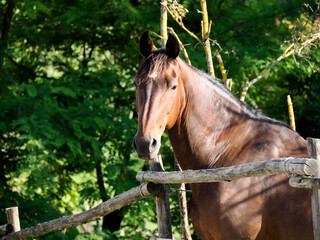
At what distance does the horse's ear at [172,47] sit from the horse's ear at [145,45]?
160 mm

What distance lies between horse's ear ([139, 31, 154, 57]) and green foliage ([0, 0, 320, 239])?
3.07 meters

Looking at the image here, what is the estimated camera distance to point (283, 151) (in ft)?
11.2

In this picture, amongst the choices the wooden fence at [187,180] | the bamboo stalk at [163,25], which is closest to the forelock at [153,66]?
the wooden fence at [187,180]

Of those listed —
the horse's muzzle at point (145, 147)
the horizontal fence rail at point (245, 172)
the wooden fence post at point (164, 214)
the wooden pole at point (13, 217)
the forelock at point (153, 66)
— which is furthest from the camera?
the wooden pole at point (13, 217)

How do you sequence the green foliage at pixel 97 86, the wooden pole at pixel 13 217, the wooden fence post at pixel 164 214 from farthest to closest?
the green foliage at pixel 97 86
the wooden pole at pixel 13 217
the wooden fence post at pixel 164 214

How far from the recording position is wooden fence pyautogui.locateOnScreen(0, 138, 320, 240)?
2.48 m

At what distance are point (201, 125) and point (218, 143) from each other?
18 cm

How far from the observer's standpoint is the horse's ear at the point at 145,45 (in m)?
3.59

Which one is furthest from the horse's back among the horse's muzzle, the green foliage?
the green foliage

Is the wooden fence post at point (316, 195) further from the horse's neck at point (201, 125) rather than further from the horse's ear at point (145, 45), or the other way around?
the horse's ear at point (145, 45)

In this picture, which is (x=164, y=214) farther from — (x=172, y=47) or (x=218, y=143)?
(x=172, y=47)

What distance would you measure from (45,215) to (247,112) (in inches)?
179

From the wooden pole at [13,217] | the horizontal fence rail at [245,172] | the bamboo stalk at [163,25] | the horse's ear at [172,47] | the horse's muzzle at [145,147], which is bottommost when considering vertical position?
the wooden pole at [13,217]

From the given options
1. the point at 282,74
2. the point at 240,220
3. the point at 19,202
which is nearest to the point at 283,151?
the point at 240,220
